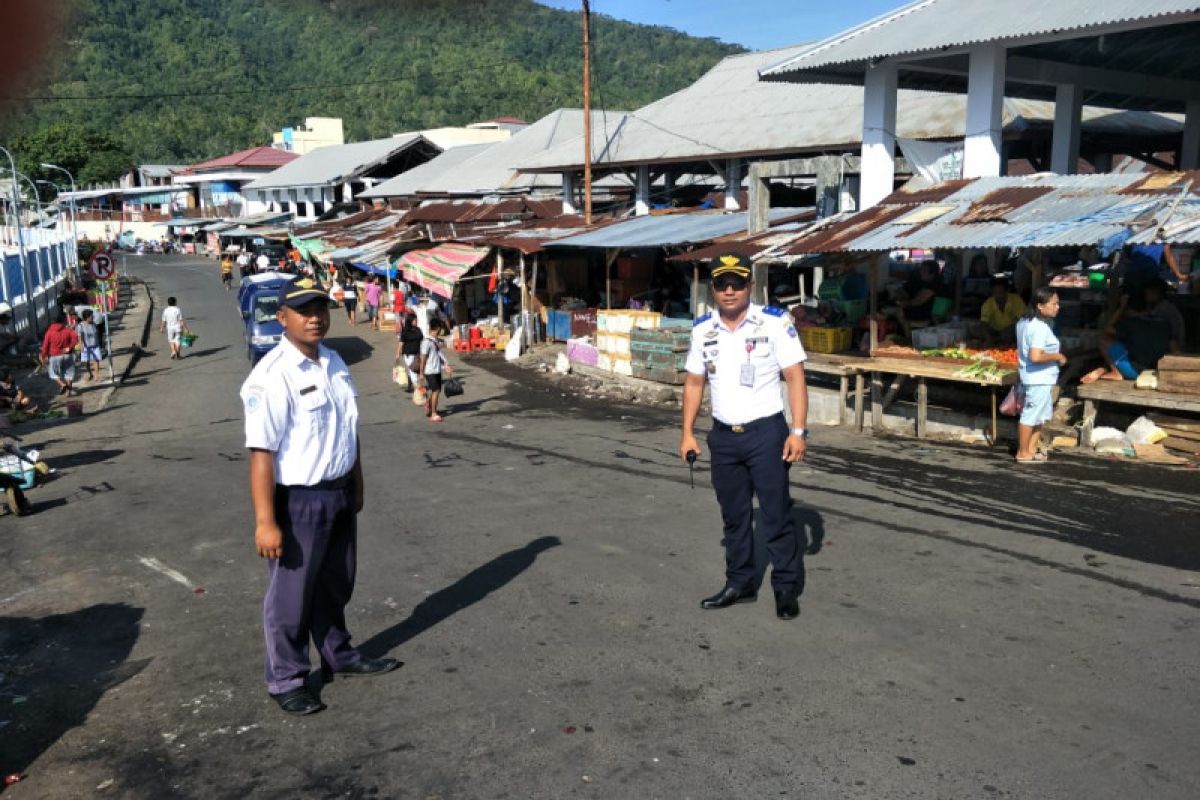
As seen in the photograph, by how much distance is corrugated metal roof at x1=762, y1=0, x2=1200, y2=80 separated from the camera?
36.7 feet

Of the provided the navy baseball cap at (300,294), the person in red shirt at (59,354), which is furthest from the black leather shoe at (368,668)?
the person in red shirt at (59,354)

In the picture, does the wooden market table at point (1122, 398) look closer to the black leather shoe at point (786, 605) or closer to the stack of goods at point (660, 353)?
the black leather shoe at point (786, 605)

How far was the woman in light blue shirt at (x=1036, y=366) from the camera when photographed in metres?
8.84

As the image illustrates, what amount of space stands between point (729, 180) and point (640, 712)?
19666mm

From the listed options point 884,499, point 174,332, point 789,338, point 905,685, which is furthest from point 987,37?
point 174,332

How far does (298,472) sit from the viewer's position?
13.0 ft

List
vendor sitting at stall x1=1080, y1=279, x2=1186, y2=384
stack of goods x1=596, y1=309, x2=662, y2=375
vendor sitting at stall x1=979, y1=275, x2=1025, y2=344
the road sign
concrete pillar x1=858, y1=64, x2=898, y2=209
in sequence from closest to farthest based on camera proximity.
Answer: vendor sitting at stall x1=1080, y1=279, x2=1186, y2=384, vendor sitting at stall x1=979, y1=275, x2=1025, y2=344, concrete pillar x1=858, y1=64, x2=898, y2=209, stack of goods x1=596, y1=309, x2=662, y2=375, the road sign

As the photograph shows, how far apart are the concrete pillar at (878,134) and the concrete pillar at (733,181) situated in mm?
7610

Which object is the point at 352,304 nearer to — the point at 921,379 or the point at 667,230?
the point at 667,230

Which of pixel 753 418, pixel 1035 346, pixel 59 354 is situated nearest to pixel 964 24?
pixel 1035 346

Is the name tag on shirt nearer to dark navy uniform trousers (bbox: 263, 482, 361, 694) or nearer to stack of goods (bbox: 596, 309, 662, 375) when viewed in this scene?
dark navy uniform trousers (bbox: 263, 482, 361, 694)

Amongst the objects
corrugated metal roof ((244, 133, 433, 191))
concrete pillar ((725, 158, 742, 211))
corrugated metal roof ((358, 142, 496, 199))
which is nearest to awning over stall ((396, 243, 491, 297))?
concrete pillar ((725, 158, 742, 211))

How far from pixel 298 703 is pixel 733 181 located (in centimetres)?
1979

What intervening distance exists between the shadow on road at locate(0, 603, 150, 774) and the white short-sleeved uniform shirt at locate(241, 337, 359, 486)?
1.52 m
